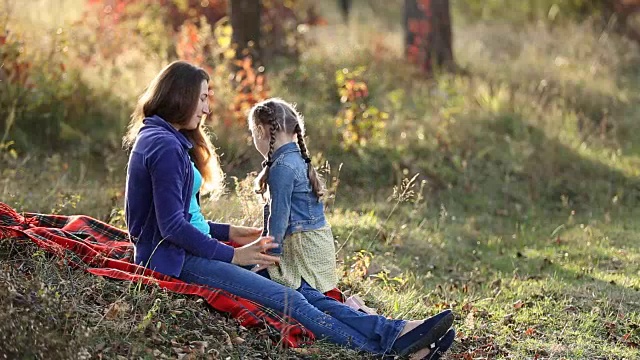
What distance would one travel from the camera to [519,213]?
909cm

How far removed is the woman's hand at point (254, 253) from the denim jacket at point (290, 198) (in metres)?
0.08

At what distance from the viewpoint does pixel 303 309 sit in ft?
16.5

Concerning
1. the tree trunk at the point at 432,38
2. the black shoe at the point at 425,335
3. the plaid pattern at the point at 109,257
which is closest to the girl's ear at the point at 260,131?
the plaid pattern at the point at 109,257

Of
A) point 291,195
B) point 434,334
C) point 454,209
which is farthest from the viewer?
point 454,209

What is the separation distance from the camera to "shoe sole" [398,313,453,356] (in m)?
4.85

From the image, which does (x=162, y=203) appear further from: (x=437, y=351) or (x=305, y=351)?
(x=437, y=351)

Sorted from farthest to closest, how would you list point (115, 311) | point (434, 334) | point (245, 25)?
1. point (245, 25)
2. point (434, 334)
3. point (115, 311)

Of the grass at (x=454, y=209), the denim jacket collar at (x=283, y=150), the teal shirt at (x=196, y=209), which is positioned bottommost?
the grass at (x=454, y=209)

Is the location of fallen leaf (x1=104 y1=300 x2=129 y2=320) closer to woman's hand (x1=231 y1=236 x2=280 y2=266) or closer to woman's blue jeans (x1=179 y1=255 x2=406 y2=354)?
woman's blue jeans (x1=179 y1=255 x2=406 y2=354)

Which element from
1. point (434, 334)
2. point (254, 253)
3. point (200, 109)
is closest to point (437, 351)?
point (434, 334)

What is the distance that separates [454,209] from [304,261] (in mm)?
4006

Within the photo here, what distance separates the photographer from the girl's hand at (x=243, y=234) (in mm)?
5543

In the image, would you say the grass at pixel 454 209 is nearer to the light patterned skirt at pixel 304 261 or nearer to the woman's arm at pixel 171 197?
the woman's arm at pixel 171 197

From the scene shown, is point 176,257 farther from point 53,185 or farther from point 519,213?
point 519,213
